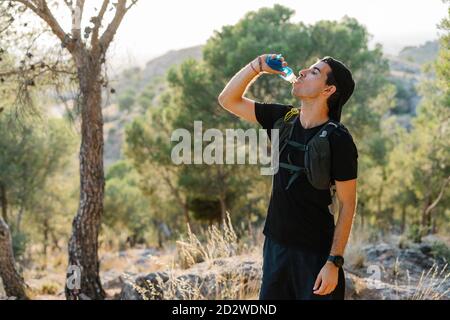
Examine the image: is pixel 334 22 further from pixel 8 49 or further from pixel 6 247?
pixel 6 247

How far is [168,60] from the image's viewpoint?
13300 cm

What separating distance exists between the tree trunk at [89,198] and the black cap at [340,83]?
5310 mm

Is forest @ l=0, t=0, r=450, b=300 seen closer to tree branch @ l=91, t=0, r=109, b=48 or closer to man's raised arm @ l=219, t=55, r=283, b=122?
tree branch @ l=91, t=0, r=109, b=48

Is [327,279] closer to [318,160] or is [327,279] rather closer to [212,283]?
[318,160]

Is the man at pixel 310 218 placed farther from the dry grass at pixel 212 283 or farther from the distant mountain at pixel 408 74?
the distant mountain at pixel 408 74

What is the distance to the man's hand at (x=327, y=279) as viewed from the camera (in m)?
2.99

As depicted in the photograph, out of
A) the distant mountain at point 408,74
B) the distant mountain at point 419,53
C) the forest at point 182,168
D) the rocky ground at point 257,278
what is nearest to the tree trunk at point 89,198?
the forest at point 182,168

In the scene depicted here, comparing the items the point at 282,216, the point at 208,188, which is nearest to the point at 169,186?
the point at 208,188

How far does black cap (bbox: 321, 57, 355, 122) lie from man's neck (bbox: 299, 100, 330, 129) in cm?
4

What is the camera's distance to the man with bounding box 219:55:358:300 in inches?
118

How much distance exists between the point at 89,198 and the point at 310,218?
5516 millimetres

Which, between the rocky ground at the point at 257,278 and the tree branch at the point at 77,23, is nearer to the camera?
the rocky ground at the point at 257,278

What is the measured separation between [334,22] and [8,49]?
41.7 ft

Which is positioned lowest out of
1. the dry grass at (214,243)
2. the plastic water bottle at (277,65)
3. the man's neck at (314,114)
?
the dry grass at (214,243)
